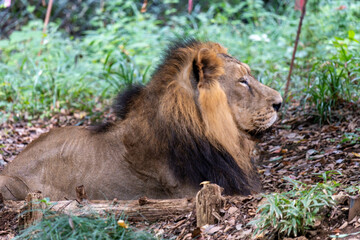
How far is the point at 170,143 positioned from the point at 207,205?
0.94 m

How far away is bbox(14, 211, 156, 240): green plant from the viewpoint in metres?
3.34

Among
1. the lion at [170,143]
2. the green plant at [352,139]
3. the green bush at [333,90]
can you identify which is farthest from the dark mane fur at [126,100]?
the green bush at [333,90]

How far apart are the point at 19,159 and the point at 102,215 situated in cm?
148

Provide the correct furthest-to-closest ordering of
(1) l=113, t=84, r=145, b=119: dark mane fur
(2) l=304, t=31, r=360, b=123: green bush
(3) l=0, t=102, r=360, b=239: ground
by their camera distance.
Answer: (2) l=304, t=31, r=360, b=123: green bush, (1) l=113, t=84, r=145, b=119: dark mane fur, (3) l=0, t=102, r=360, b=239: ground

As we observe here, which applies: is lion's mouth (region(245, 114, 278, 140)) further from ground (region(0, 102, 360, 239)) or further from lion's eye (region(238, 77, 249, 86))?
ground (region(0, 102, 360, 239))

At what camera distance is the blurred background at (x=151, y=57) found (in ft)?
22.9

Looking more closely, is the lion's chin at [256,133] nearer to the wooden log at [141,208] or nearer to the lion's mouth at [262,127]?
the lion's mouth at [262,127]

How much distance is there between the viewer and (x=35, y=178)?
4793 mm

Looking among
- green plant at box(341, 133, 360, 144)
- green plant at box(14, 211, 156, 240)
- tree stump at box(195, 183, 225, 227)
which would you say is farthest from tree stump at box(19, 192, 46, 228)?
green plant at box(341, 133, 360, 144)

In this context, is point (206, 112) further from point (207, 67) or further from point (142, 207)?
point (142, 207)

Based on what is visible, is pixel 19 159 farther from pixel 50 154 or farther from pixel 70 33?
pixel 70 33

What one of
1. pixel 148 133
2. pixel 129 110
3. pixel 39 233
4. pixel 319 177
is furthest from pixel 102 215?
pixel 319 177

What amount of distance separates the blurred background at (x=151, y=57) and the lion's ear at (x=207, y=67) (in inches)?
58.1

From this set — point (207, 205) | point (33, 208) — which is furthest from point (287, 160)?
point (33, 208)
